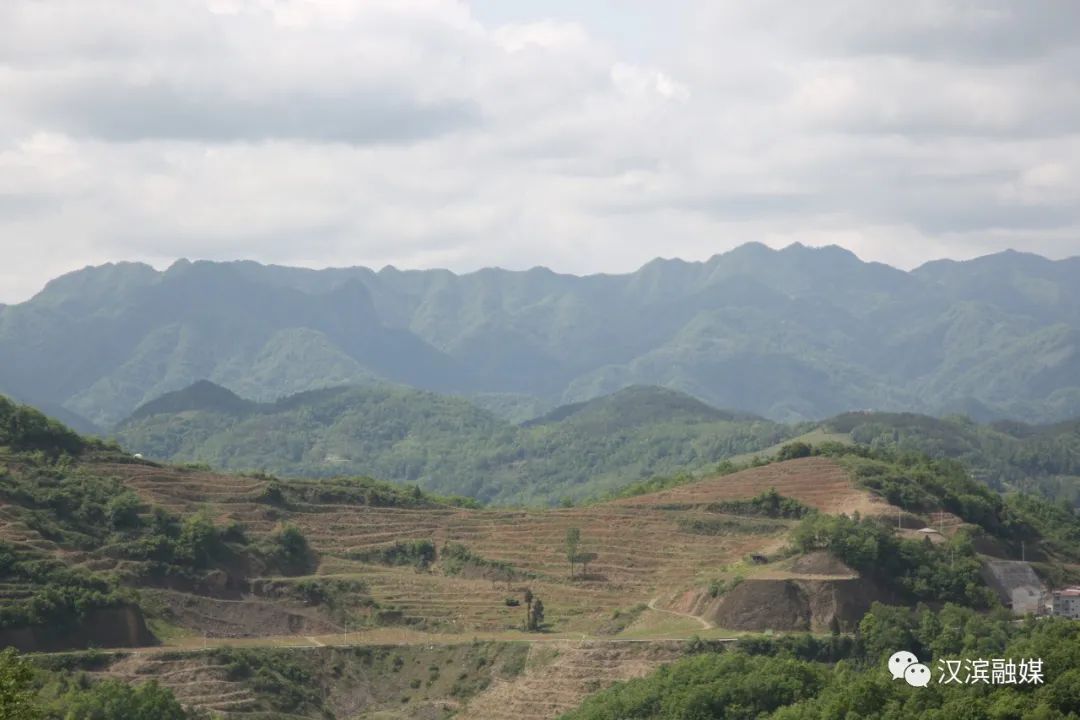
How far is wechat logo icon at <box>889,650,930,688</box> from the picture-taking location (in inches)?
2734

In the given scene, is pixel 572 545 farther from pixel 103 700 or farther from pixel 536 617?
pixel 103 700

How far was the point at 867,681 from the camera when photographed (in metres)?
67.3

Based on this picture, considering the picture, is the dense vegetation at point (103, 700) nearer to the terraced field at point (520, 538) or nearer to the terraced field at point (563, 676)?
the terraced field at point (563, 676)

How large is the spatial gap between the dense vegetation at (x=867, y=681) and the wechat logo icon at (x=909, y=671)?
1.38 ft

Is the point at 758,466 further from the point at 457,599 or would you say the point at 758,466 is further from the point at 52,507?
the point at 52,507

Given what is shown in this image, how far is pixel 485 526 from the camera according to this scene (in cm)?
11488

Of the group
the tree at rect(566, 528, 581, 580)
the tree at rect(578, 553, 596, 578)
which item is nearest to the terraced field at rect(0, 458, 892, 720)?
the tree at rect(578, 553, 596, 578)

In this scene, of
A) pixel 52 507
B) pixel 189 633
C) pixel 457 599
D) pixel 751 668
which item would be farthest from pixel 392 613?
pixel 751 668

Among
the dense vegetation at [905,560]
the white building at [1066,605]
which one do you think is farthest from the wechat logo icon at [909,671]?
the white building at [1066,605]

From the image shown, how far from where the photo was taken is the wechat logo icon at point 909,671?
228ft

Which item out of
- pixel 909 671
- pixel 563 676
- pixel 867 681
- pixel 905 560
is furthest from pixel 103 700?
pixel 905 560

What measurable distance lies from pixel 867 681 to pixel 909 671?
5535 mm

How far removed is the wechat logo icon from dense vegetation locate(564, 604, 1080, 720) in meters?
0.42

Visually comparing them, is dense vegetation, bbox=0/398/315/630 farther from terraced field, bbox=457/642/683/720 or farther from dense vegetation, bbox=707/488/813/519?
dense vegetation, bbox=707/488/813/519
